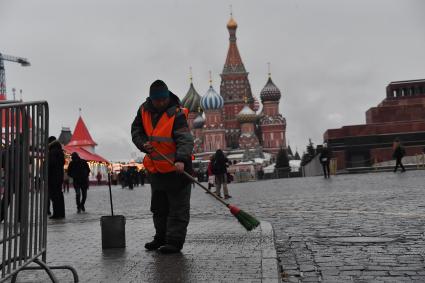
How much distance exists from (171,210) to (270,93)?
130259 mm

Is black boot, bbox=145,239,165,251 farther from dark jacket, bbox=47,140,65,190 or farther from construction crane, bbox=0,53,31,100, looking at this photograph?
construction crane, bbox=0,53,31,100

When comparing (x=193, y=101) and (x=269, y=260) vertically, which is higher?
(x=193, y=101)

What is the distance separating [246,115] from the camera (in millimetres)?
131875

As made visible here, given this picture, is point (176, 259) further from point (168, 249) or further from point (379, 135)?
point (379, 135)

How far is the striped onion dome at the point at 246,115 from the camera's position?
131875mm

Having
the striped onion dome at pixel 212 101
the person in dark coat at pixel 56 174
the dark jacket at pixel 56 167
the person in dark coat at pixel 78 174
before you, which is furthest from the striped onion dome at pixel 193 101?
the dark jacket at pixel 56 167

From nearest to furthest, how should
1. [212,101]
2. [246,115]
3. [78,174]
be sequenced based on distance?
1. [78,174]
2. [246,115]
3. [212,101]

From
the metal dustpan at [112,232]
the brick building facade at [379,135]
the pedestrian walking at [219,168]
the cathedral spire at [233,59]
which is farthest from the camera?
the cathedral spire at [233,59]

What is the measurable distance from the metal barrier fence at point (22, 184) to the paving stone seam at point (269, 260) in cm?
139

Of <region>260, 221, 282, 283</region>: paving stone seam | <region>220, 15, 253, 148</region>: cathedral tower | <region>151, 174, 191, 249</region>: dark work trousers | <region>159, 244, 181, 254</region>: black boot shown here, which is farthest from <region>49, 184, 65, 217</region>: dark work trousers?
<region>220, 15, 253, 148</region>: cathedral tower

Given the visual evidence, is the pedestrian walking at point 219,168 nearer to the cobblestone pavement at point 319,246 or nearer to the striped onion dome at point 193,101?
the cobblestone pavement at point 319,246

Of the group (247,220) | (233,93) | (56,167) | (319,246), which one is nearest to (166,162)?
(247,220)

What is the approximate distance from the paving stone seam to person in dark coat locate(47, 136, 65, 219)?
6.33 m

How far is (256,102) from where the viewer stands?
143625 millimetres
